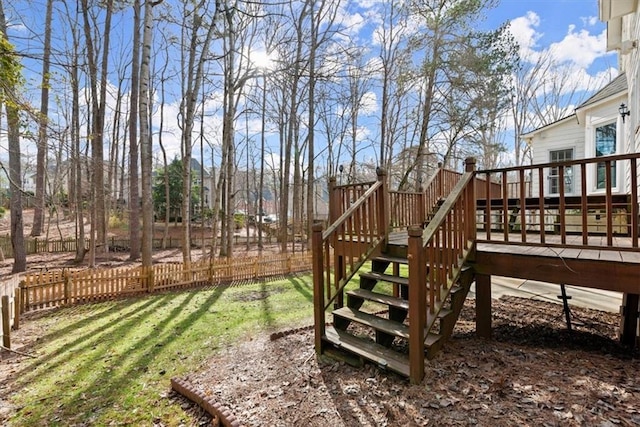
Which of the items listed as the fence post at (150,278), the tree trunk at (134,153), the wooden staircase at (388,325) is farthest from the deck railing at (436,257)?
the tree trunk at (134,153)

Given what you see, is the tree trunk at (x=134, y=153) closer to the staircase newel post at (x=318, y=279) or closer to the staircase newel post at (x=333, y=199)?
the staircase newel post at (x=333, y=199)

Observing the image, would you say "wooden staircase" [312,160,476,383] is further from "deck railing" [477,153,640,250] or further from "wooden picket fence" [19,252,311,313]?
"wooden picket fence" [19,252,311,313]

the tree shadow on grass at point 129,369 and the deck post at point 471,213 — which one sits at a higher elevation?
the deck post at point 471,213

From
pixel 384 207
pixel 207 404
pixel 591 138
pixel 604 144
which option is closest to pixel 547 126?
pixel 591 138

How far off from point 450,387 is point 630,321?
289cm

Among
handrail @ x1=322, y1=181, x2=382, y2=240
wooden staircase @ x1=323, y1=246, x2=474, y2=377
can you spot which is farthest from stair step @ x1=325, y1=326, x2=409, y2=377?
handrail @ x1=322, y1=181, x2=382, y2=240

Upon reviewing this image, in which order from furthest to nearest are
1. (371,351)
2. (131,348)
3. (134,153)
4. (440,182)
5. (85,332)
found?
(134,153) < (440,182) < (85,332) < (131,348) < (371,351)

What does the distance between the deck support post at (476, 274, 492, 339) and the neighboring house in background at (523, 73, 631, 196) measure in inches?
150

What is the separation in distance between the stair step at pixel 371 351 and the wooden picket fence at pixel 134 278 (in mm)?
5898

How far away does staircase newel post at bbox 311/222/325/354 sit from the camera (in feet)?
11.5

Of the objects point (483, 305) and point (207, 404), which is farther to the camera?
point (483, 305)

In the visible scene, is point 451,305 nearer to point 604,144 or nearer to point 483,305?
point 483,305

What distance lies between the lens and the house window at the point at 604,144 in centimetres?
824

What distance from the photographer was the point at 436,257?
123 inches
